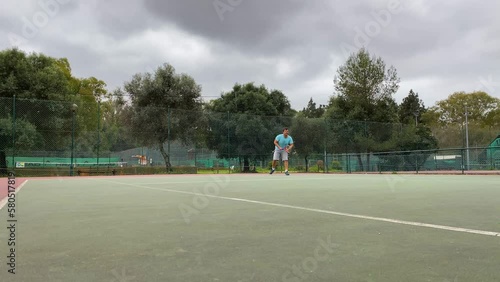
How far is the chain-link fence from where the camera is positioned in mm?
17797

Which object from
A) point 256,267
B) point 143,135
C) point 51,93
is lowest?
point 256,267

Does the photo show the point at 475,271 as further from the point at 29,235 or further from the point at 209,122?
the point at 209,122

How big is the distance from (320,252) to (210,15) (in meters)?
13.3

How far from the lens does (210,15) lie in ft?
46.2

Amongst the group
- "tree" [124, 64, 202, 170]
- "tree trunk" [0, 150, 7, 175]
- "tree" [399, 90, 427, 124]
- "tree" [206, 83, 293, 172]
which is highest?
"tree" [399, 90, 427, 124]

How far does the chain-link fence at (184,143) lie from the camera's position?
58.4 feet

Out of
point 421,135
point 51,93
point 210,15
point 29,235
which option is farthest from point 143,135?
point 29,235

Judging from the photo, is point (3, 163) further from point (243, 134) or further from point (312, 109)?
point (312, 109)

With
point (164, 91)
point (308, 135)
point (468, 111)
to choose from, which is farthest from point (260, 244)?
point (468, 111)

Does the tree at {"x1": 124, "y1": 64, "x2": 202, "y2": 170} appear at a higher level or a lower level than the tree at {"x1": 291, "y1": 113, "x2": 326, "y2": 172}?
higher

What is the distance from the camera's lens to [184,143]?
22.0m

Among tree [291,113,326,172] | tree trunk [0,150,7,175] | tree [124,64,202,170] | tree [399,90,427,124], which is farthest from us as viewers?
tree [399,90,427,124]

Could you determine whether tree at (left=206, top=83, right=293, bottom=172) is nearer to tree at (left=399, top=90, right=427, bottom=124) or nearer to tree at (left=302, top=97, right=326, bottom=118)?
tree at (left=399, top=90, right=427, bottom=124)

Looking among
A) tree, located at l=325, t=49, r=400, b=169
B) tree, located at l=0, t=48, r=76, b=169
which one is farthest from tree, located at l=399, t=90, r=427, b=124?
tree, located at l=0, t=48, r=76, b=169
